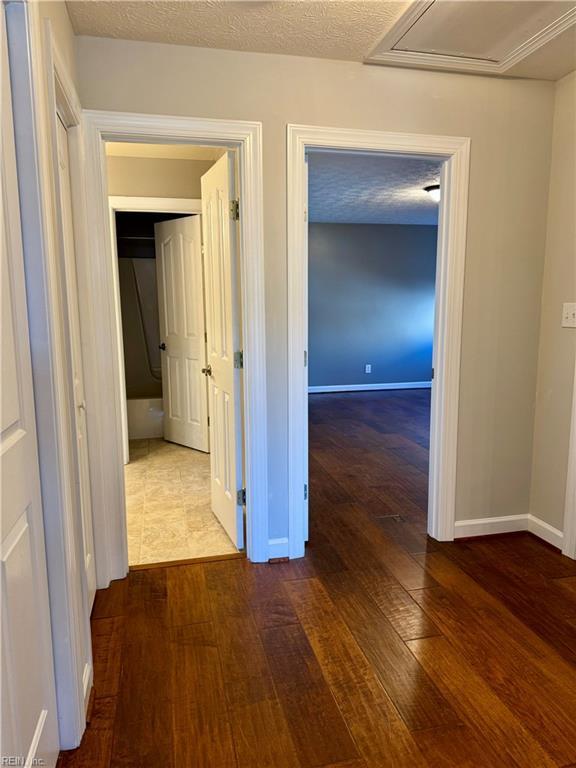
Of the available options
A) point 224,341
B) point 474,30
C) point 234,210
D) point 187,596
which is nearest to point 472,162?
point 474,30

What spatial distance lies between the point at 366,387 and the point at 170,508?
474cm

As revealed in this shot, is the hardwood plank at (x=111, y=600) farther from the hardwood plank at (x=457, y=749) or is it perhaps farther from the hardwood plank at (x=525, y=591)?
the hardwood plank at (x=525, y=591)

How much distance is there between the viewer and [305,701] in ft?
5.42

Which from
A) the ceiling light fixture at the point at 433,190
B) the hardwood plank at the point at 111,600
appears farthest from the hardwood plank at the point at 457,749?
the ceiling light fixture at the point at 433,190

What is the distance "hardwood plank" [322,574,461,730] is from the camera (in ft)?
5.22

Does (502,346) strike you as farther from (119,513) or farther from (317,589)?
(119,513)

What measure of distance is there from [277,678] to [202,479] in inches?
85.6

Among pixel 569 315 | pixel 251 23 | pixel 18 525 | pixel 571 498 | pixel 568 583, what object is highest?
pixel 251 23

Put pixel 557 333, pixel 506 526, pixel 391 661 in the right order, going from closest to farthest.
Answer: pixel 391 661 → pixel 557 333 → pixel 506 526

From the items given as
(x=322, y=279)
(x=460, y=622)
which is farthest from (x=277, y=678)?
(x=322, y=279)

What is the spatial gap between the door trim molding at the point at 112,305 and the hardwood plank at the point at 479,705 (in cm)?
97

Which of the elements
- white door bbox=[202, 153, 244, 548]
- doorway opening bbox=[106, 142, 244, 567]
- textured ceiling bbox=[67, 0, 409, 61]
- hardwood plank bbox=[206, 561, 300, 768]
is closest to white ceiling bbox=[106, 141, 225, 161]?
doorway opening bbox=[106, 142, 244, 567]

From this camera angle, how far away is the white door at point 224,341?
250 cm

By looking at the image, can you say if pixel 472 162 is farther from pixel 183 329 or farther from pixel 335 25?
pixel 183 329
